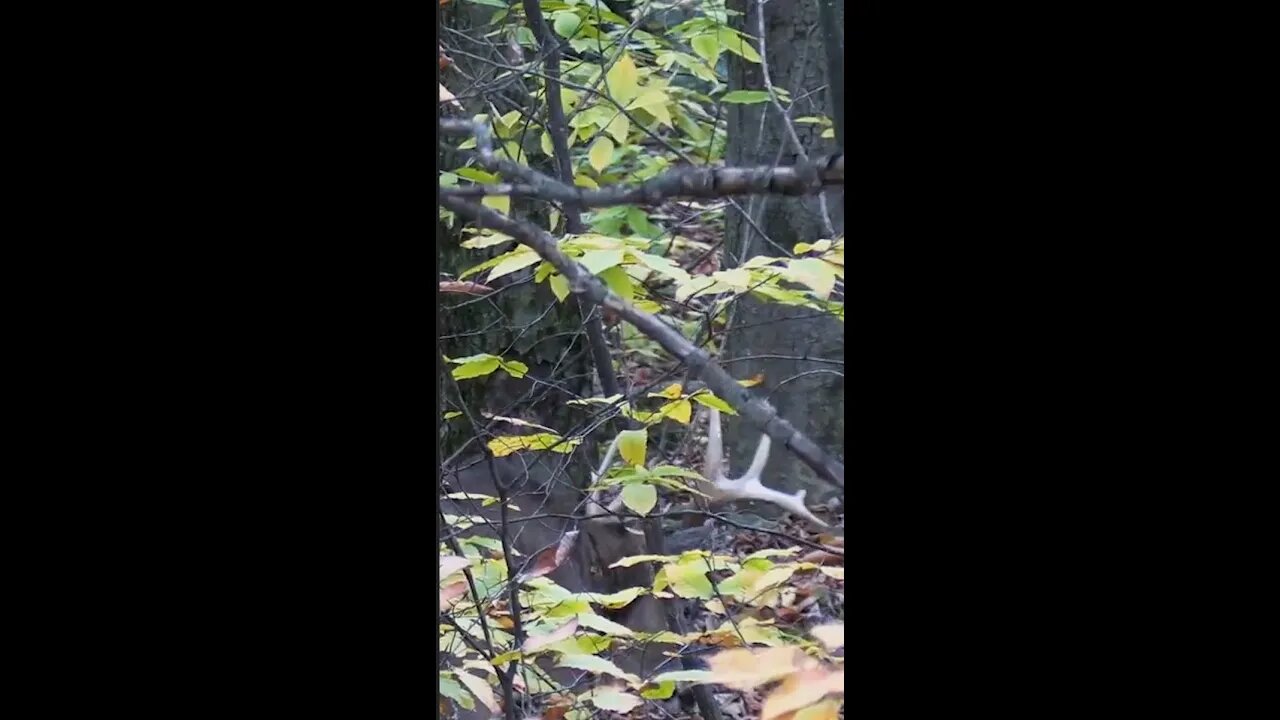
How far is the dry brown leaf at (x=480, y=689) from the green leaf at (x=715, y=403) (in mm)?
284

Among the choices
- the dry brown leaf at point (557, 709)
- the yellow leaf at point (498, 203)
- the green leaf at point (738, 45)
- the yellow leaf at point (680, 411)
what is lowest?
the dry brown leaf at point (557, 709)

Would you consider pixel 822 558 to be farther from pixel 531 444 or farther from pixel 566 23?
pixel 566 23

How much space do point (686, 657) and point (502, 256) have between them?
0.35 meters

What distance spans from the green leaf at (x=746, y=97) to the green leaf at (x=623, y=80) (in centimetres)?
8

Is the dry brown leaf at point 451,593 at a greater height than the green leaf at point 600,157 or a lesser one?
lesser

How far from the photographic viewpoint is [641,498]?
0.77m

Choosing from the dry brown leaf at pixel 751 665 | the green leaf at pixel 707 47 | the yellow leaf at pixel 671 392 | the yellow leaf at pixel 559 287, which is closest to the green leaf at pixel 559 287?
the yellow leaf at pixel 559 287

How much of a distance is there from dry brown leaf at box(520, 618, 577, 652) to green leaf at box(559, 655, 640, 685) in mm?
17

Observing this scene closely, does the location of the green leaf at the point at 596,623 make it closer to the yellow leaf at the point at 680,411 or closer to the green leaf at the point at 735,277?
the yellow leaf at the point at 680,411

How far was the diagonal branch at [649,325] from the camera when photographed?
75 centimetres

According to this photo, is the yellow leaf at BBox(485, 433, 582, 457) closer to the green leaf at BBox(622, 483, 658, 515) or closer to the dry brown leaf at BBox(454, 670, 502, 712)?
the green leaf at BBox(622, 483, 658, 515)

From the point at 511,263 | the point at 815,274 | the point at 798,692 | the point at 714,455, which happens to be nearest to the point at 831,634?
the point at 798,692

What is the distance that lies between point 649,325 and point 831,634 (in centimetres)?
28
